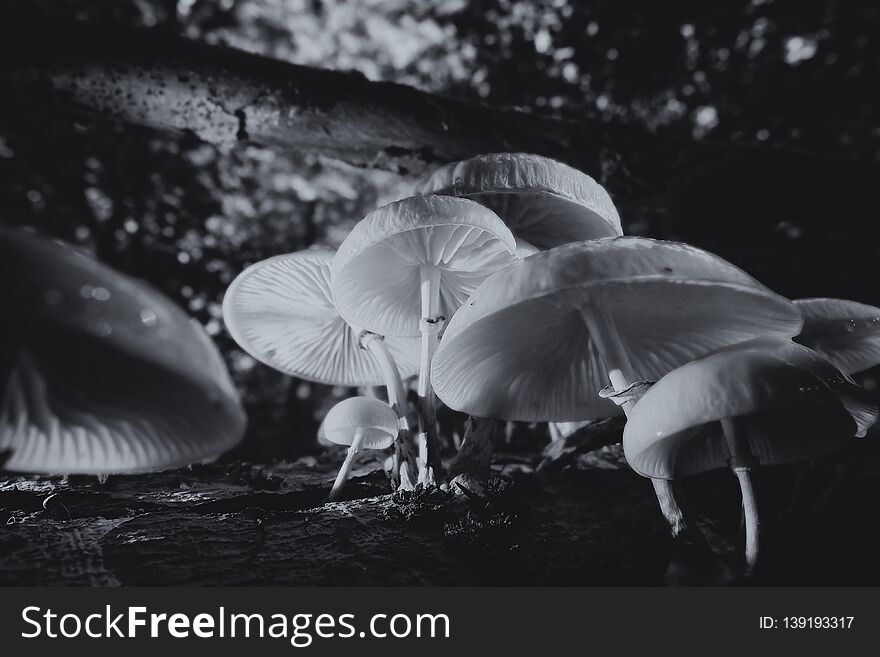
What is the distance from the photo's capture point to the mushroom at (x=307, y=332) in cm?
222

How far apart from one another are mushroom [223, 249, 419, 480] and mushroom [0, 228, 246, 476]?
93cm

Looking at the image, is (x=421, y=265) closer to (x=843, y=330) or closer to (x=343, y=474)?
(x=343, y=474)

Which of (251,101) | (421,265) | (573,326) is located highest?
(251,101)

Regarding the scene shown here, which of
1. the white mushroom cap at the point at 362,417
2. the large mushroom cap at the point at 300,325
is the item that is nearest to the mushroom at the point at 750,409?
the white mushroom cap at the point at 362,417

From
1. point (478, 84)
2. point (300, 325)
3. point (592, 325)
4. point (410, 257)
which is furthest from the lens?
point (478, 84)

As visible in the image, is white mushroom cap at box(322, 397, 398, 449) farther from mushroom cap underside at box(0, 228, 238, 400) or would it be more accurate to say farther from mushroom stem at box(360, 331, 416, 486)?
mushroom cap underside at box(0, 228, 238, 400)

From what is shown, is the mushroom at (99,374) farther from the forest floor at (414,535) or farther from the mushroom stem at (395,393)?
the mushroom stem at (395,393)

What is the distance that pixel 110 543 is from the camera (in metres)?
1.42

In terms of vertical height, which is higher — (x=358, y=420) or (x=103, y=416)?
(x=358, y=420)

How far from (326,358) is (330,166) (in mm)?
4249

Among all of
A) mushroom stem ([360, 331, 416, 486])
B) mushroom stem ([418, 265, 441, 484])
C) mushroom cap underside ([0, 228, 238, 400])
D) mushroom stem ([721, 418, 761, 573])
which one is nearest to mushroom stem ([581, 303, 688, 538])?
mushroom stem ([721, 418, 761, 573])

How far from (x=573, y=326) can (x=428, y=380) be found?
60 cm

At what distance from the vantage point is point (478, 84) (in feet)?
15.4

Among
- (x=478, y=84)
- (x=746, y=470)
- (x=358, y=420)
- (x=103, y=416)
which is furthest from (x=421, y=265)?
(x=478, y=84)
